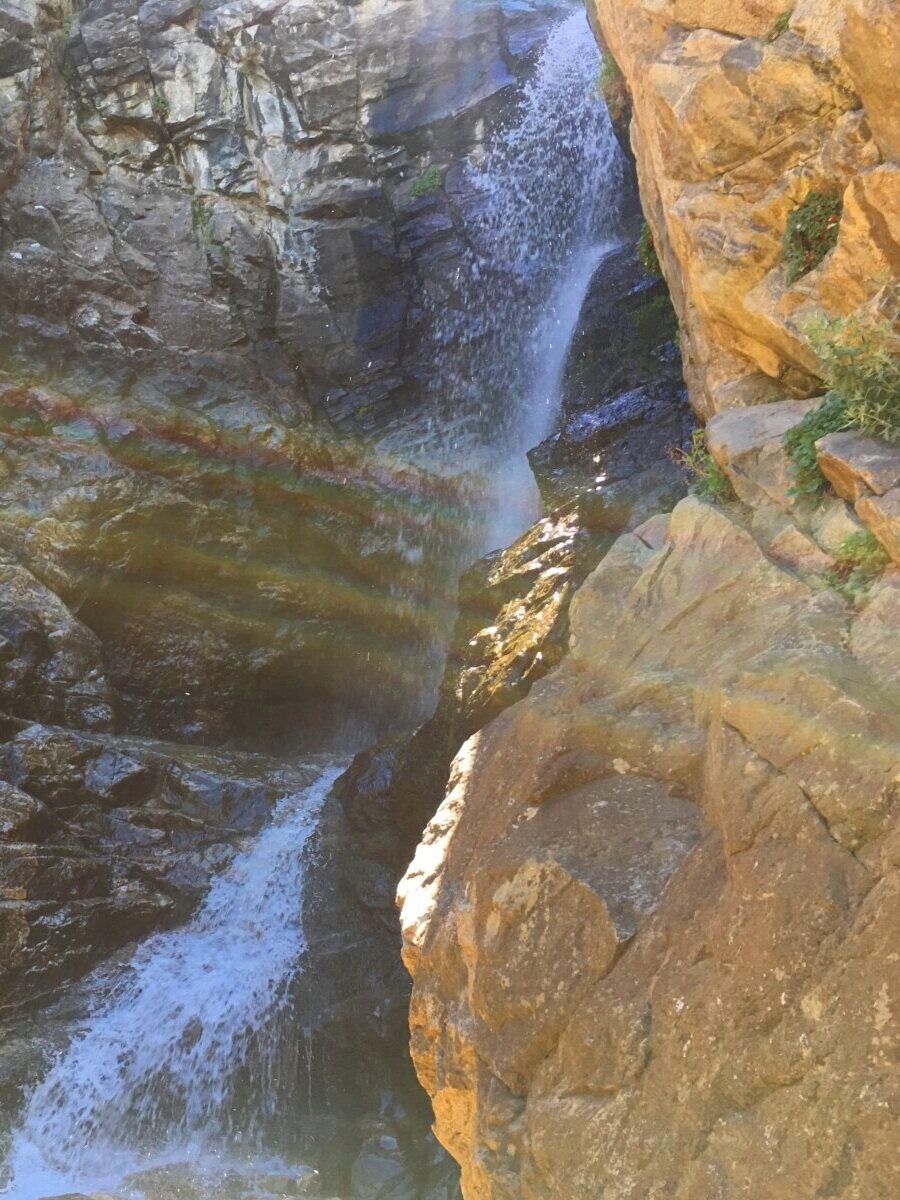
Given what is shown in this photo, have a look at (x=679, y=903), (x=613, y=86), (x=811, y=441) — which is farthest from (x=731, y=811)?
(x=613, y=86)

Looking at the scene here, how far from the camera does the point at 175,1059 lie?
923 cm

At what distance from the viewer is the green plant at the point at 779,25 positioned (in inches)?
292

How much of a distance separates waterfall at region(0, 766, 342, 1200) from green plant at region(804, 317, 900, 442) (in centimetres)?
690

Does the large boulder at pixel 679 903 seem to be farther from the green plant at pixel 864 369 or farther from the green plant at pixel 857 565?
the green plant at pixel 864 369

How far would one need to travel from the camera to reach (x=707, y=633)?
5.55 m

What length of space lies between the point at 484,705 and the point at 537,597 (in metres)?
1.17

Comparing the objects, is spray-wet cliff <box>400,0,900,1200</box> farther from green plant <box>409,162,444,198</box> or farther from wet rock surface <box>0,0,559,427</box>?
green plant <box>409,162,444,198</box>

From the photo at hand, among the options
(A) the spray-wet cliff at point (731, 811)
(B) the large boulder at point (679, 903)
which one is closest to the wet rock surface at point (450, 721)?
(A) the spray-wet cliff at point (731, 811)

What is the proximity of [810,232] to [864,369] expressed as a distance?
2.06m

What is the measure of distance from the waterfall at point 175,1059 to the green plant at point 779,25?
8.30 metres

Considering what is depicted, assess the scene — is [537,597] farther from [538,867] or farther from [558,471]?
[538,867]

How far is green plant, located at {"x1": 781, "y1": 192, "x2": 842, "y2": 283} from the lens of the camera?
7.12m

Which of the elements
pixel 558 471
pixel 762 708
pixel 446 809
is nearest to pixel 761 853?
pixel 762 708

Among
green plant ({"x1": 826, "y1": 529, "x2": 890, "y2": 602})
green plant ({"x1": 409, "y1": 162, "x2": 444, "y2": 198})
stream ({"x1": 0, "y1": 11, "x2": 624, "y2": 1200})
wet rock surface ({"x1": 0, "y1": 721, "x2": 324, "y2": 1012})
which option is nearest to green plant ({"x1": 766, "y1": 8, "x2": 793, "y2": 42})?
green plant ({"x1": 826, "y1": 529, "x2": 890, "y2": 602})
